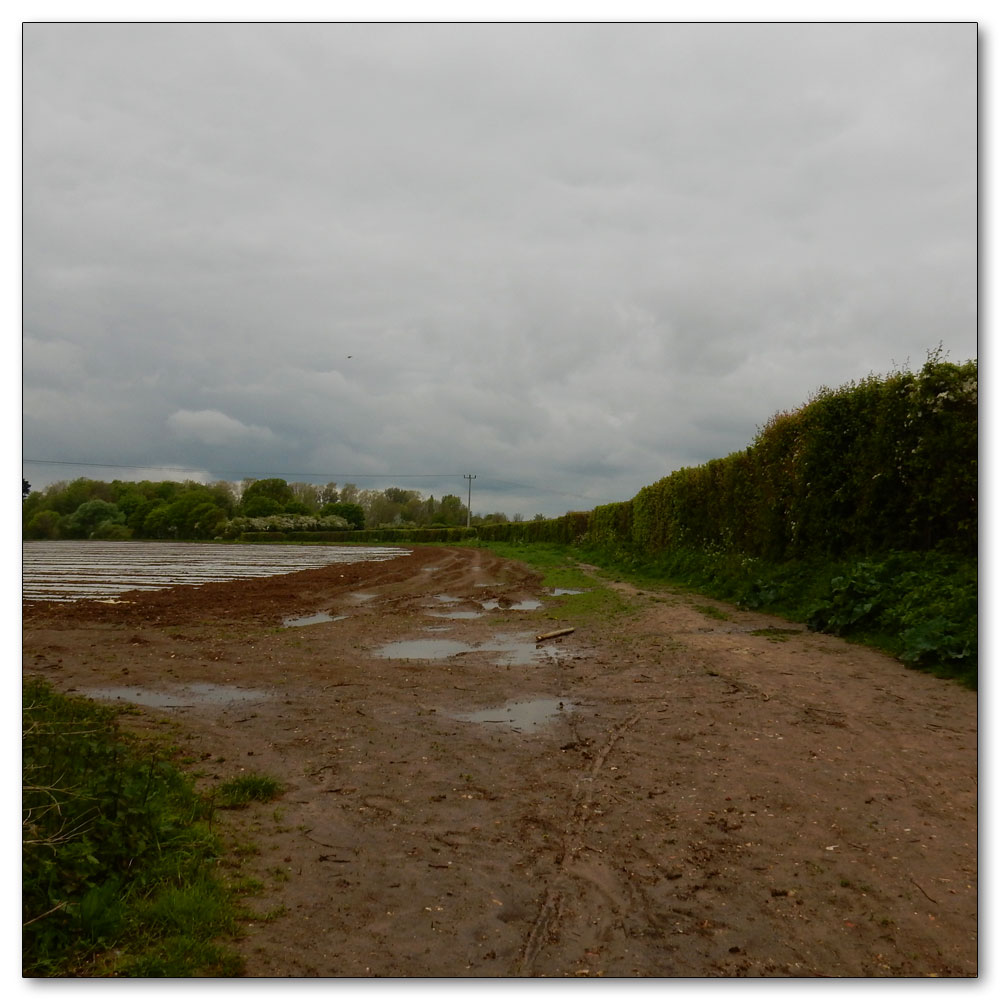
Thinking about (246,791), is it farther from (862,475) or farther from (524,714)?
(862,475)

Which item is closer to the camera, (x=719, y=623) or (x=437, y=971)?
(x=437, y=971)

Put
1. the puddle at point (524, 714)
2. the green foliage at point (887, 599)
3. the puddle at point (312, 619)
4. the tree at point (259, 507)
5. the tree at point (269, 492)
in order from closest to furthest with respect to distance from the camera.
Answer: the puddle at point (524, 714) < the green foliage at point (887, 599) < the puddle at point (312, 619) < the tree at point (259, 507) < the tree at point (269, 492)

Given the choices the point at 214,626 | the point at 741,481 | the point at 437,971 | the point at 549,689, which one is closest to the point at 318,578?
the point at 214,626

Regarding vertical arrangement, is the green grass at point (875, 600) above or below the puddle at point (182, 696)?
above

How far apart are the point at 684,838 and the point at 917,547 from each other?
821cm

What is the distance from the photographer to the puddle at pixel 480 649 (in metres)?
8.76

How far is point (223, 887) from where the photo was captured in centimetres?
302

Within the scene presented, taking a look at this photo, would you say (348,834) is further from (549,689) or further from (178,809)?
(549,689)

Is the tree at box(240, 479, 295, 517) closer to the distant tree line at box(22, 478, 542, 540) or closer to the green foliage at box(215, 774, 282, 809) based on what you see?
the distant tree line at box(22, 478, 542, 540)

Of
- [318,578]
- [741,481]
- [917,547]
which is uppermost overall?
[741,481]

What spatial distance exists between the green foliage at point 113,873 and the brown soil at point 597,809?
0.23 meters

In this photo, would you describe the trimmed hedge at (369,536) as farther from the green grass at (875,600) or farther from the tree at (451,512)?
the green grass at (875,600)

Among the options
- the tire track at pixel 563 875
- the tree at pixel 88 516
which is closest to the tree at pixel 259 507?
the tree at pixel 88 516

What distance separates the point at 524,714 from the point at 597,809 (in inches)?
86.1
